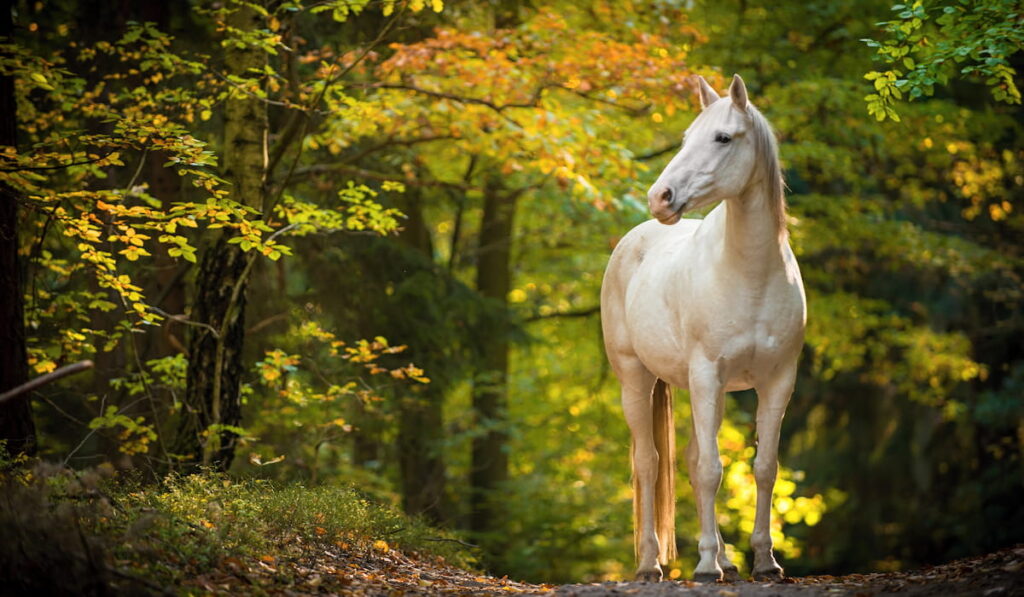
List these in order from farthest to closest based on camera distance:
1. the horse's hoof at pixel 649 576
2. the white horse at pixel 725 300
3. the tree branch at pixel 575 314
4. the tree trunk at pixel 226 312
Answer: the tree branch at pixel 575 314 → the tree trunk at pixel 226 312 → the horse's hoof at pixel 649 576 → the white horse at pixel 725 300

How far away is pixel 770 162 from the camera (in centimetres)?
576

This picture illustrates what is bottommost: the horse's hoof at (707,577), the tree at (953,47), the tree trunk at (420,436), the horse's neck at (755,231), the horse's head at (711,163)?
the tree trunk at (420,436)

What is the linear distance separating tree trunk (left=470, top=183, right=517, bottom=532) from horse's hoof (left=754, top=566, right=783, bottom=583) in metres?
9.19

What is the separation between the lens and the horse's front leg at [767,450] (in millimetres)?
5926

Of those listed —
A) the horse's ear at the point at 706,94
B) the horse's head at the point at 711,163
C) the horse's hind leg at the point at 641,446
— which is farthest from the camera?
the horse's hind leg at the point at 641,446

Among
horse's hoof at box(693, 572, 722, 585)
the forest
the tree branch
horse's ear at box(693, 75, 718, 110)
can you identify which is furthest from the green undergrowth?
the tree branch

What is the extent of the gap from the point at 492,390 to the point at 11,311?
8562mm

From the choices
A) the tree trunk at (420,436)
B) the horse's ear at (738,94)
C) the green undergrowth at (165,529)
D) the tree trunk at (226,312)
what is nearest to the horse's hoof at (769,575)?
the green undergrowth at (165,529)

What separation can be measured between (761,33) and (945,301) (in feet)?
20.8

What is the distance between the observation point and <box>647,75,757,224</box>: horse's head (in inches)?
215

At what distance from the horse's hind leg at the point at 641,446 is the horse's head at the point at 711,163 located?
68.9 inches

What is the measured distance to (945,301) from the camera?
1767 cm

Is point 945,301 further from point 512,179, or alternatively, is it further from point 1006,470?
point 512,179

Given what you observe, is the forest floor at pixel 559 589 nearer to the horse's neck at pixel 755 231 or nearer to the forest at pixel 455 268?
the forest at pixel 455 268
